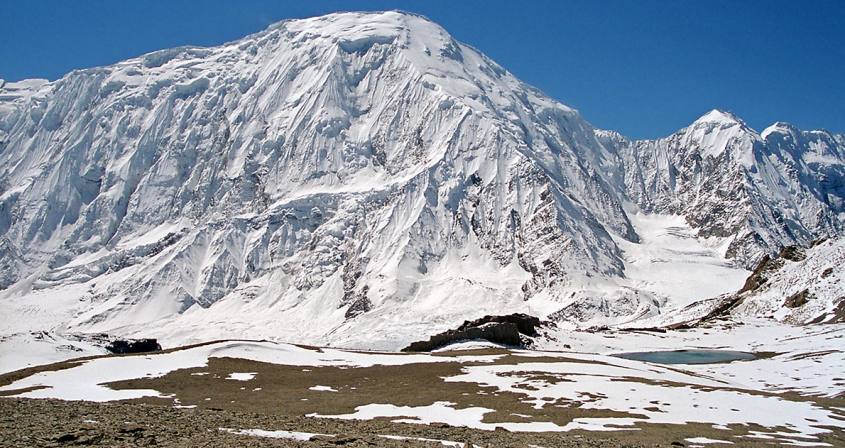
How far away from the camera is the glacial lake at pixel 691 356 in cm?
9375

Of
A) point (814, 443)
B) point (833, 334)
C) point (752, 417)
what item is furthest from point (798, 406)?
point (833, 334)

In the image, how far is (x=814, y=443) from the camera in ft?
122

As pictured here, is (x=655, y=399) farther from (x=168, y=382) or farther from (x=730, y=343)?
(x=730, y=343)

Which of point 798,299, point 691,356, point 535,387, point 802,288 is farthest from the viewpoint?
point 802,288

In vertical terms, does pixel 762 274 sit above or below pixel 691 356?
above

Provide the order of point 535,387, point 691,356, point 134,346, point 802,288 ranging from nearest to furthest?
point 535,387
point 691,356
point 134,346
point 802,288

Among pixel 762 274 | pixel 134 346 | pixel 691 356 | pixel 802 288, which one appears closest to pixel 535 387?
pixel 691 356

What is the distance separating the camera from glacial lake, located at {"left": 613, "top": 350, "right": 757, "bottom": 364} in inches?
3691

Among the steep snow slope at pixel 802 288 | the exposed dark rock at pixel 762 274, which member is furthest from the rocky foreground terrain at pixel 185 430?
the exposed dark rock at pixel 762 274

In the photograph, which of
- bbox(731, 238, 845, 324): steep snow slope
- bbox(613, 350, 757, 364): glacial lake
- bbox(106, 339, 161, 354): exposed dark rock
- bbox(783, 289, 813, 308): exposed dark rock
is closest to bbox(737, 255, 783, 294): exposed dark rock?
bbox(731, 238, 845, 324): steep snow slope

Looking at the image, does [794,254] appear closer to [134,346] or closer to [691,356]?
[691,356]

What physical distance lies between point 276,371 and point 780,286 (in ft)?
380

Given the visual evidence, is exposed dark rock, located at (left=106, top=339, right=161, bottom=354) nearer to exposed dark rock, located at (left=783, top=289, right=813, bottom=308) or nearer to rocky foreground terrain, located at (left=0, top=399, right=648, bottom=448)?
rocky foreground terrain, located at (left=0, top=399, right=648, bottom=448)

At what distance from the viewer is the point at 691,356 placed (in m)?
99.0
